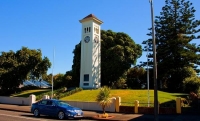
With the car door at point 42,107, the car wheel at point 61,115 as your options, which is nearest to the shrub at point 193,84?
the car wheel at point 61,115

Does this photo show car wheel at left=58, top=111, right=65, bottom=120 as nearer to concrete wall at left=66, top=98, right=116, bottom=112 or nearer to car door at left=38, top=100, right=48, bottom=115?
car door at left=38, top=100, right=48, bottom=115

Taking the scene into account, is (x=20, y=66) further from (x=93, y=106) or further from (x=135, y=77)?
(x=135, y=77)

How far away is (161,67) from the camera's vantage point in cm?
4259

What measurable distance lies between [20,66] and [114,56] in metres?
16.0

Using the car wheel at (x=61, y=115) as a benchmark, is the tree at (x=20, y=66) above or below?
above

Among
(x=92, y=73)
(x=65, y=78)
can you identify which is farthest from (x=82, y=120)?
(x=65, y=78)

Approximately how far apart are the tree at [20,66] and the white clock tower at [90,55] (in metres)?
7.01

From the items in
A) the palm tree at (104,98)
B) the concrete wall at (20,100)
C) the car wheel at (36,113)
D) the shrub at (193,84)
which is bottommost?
the car wheel at (36,113)

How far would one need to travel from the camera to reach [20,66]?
3859 centimetres

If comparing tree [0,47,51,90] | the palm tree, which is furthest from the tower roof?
the palm tree

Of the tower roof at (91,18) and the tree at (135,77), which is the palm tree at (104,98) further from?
the tree at (135,77)

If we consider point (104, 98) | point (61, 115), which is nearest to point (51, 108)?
point (61, 115)

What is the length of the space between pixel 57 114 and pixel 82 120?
191 centimetres

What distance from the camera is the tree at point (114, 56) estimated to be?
41656mm
